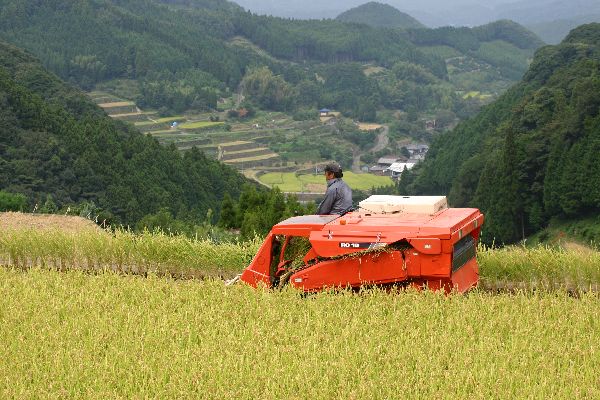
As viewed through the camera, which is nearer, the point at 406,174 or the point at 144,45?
the point at 406,174

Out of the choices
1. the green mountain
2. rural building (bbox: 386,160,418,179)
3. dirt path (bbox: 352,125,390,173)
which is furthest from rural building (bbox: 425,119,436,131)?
the green mountain

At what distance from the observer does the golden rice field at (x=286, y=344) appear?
8469mm

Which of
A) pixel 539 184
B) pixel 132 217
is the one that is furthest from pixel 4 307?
pixel 539 184

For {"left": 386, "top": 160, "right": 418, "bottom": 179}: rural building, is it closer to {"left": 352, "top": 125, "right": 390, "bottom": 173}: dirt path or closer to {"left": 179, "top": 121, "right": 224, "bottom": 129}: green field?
{"left": 352, "top": 125, "right": 390, "bottom": 173}: dirt path

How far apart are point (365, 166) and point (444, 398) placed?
135 meters

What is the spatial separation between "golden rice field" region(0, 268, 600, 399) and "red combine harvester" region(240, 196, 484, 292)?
355 mm

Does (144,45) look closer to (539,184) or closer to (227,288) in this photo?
(539,184)

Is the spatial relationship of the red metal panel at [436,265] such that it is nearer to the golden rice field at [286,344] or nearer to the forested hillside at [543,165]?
the golden rice field at [286,344]

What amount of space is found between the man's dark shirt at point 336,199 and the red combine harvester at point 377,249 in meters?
0.42

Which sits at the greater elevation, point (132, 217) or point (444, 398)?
point (444, 398)

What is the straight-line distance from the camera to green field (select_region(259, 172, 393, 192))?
Answer: 114 metres

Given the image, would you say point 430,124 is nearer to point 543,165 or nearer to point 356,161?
point 356,161

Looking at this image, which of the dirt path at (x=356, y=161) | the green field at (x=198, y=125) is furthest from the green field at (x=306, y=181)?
the green field at (x=198, y=125)

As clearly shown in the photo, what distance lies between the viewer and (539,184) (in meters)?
54.9
